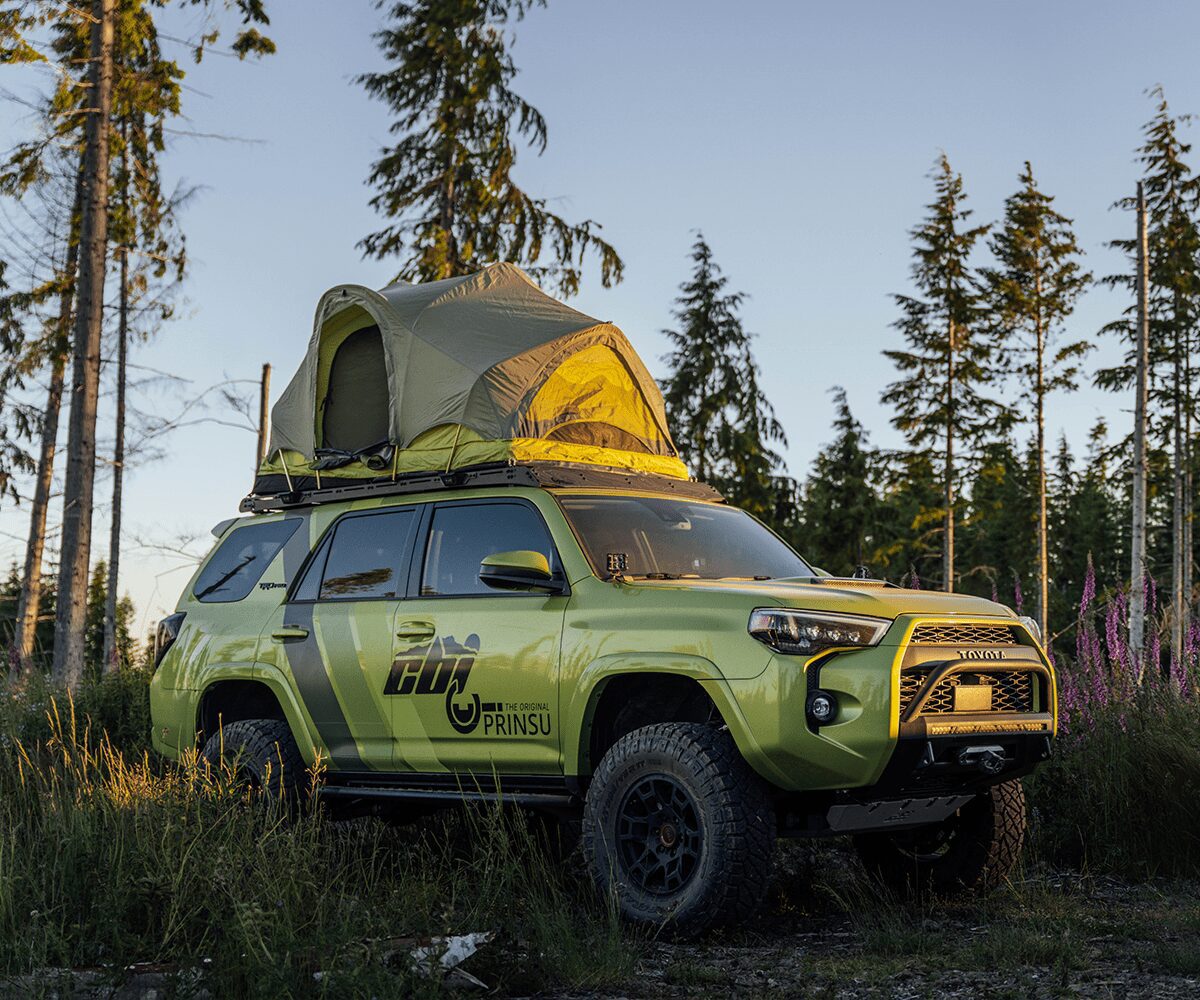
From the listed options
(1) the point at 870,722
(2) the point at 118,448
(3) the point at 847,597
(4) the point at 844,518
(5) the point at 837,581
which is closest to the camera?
(1) the point at 870,722

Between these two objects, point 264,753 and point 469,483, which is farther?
point 264,753

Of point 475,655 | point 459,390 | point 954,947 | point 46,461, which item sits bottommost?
point 954,947

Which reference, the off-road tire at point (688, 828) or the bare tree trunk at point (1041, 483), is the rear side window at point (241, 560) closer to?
the off-road tire at point (688, 828)

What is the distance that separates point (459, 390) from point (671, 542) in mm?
1556

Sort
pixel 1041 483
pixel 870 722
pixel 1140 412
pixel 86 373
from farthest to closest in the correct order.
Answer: pixel 1041 483 < pixel 1140 412 < pixel 86 373 < pixel 870 722

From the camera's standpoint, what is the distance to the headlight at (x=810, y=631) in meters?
5.88

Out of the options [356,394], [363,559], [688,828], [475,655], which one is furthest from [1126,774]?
[356,394]

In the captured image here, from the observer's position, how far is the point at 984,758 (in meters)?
6.14

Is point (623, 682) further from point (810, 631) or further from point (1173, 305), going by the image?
point (1173, 305)

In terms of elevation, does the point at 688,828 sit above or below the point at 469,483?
below

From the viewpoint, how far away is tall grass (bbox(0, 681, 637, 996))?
4777 millimetres

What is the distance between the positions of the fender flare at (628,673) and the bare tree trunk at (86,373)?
12.3 m

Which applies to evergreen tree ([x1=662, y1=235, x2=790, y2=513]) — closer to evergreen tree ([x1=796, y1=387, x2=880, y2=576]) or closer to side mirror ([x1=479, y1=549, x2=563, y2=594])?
evergreen tree ([x1=796, y1=387, x2=880, y2=576])

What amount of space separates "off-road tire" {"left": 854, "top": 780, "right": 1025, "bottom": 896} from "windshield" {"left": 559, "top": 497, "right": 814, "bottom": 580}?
152cm
